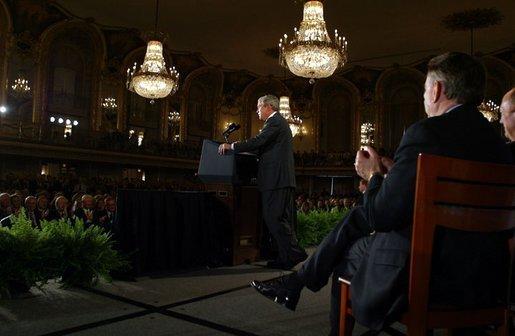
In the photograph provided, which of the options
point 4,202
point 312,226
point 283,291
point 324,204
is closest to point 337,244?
point 283,291

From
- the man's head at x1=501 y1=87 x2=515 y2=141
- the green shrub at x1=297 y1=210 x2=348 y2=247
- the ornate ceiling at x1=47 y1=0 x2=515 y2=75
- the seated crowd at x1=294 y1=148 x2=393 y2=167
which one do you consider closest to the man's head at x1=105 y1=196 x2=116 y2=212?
the green shrub at x1=297 y1=210 x2=348 y2=247

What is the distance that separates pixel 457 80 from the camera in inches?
62.1

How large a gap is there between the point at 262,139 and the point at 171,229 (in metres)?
1.13

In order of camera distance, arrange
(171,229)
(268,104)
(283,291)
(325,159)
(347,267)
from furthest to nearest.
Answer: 1. (325,159)
2. (268,104)
3. (171,229)
4. (283,291)
5. (347,267)

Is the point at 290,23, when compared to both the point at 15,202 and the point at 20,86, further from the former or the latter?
the point at 15,202

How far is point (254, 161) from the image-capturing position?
462 cm

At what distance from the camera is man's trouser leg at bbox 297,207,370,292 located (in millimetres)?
1962

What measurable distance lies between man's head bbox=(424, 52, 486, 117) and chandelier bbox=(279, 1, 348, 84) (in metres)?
6.04

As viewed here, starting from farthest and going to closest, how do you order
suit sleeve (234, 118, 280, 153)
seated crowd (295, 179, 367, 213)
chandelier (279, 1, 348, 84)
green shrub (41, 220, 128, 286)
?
seated crowd (295, 179, 367, 213) → chandelier (279, 1, 348, 84) → suit sleeve (234, 118, 280, 153) → green shrub (41, 220, 128, 286)

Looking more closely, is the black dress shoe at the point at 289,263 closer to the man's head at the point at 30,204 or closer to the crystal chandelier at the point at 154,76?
the man's head at the point at 30,204

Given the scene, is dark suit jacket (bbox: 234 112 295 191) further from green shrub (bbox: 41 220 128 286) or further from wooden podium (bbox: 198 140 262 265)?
green shrub (bbox: 41 220 128 286)

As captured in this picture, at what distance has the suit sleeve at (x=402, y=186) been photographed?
1.46 m

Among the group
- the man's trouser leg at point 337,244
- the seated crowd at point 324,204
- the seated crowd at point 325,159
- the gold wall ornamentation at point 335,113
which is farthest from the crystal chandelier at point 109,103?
the man's trouser leg at point 337,244

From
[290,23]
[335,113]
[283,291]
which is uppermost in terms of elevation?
[290,23]
